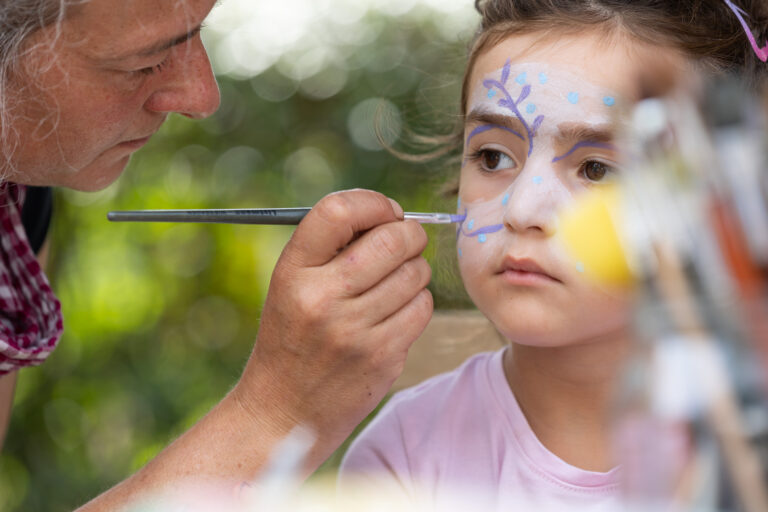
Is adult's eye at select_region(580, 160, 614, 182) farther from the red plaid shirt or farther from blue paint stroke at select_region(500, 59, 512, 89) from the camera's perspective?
the red plaid shirt

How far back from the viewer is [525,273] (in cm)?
100

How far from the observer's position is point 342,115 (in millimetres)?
2553

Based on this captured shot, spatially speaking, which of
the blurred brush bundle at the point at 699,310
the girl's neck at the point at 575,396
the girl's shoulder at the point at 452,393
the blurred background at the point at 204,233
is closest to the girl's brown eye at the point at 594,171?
the girl's neck at the point at 575,396

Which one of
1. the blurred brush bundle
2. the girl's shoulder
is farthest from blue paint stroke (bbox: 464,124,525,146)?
the blurred brush bundle

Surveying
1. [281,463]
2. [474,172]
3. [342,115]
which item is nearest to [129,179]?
[342,115]

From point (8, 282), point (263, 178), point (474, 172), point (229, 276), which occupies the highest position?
point (474, 172)

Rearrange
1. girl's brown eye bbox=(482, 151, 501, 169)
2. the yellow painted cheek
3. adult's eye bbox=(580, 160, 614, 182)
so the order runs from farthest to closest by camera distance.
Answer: girl's brown eye bbox=(482, 151, 501, 169) → adult's eye bbox=(580, 160, 614, 182) → the yellow painted cheek

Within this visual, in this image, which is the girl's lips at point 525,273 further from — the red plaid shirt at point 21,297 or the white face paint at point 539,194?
the red plaid shirt at point 21,297

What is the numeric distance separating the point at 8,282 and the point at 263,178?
132cm

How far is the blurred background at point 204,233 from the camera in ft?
7.94

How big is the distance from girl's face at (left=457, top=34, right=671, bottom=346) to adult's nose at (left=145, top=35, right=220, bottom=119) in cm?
40

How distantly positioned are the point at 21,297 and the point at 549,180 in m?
0.89

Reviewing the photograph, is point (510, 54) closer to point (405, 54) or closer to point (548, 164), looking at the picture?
point (548, 164)

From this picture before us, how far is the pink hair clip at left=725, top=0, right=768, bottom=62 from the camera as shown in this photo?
3.36ft
